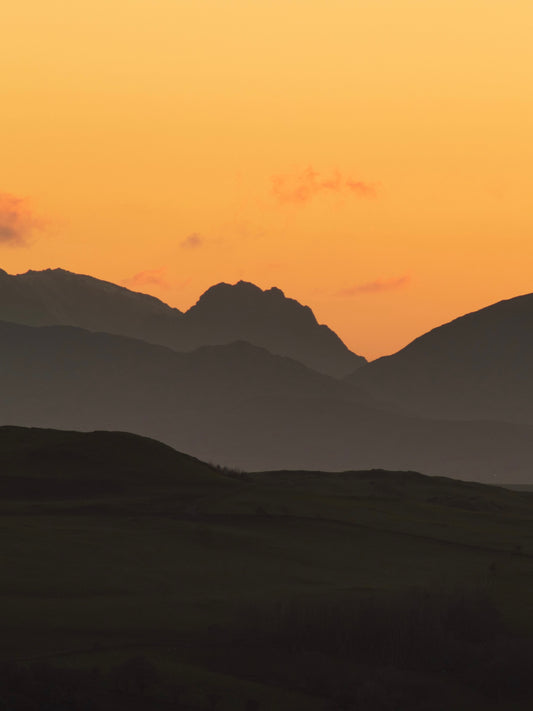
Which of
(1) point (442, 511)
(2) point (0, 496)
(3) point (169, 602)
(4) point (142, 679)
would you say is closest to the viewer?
(4) point (142, 679)

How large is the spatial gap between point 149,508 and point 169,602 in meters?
26.4

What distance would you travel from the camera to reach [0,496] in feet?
248

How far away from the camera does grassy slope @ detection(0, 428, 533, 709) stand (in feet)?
134

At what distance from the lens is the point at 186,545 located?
5769 centimetres

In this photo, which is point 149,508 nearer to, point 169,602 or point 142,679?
point 169,602

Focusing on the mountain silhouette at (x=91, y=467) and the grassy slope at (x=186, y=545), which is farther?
the mountain silhouette at (x=91, y=467)

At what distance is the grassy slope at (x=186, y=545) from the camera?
4078cm

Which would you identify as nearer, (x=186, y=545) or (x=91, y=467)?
(x=186, y=545)

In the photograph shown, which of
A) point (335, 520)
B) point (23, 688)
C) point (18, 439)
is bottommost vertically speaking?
point (23, 688)

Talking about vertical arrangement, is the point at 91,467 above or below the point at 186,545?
above

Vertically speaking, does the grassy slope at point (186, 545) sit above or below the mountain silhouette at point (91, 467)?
below

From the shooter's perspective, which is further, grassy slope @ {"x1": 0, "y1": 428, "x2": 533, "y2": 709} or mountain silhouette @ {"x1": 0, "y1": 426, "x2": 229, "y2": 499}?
mountain silhouette @ {"x1": 0, "y1": 426, "x2": 229, "y2": 499}

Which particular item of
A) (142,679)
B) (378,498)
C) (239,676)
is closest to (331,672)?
(239,676)

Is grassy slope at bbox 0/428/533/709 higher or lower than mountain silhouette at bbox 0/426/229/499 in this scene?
lower
